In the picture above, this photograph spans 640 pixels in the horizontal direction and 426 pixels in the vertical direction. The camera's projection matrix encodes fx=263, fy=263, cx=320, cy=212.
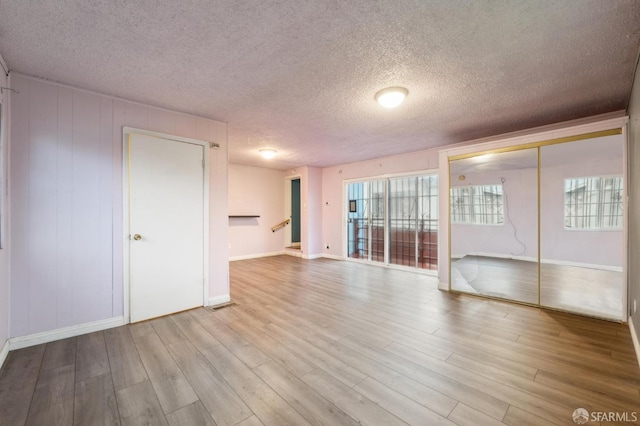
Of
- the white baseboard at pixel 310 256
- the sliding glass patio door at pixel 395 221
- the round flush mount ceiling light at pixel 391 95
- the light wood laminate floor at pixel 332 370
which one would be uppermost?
the round flush mount ceiling light at pixel 391 95

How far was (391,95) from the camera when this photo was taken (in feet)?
9.10

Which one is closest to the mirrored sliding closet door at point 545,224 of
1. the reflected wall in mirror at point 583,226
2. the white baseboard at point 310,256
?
the reflected wall in mirror at point 583,226

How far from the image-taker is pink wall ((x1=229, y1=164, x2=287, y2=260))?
698cm

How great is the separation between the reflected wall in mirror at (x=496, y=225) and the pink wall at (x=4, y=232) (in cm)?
526

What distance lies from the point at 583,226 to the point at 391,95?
9.65 feet

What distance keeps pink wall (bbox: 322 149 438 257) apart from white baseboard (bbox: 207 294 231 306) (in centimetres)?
374

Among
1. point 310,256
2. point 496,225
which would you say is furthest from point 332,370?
point 310,256

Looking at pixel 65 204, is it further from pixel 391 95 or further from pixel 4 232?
pixel 391 95

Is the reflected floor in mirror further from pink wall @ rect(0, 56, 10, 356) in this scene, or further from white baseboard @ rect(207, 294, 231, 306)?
pink wall @ rect(0, 56, 10, 356)

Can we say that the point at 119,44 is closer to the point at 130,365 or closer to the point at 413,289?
the point at 130,365

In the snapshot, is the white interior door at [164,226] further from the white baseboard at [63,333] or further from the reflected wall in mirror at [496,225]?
the reflected wall in mirror at [496,225]

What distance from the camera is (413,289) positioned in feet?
14.2

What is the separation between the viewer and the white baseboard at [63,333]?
96.5 inches

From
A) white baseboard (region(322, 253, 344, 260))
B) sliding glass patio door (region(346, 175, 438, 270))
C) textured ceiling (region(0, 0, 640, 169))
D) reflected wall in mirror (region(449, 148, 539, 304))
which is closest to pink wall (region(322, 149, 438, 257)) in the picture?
white baseboard (region(322, 253, 344, 260))
